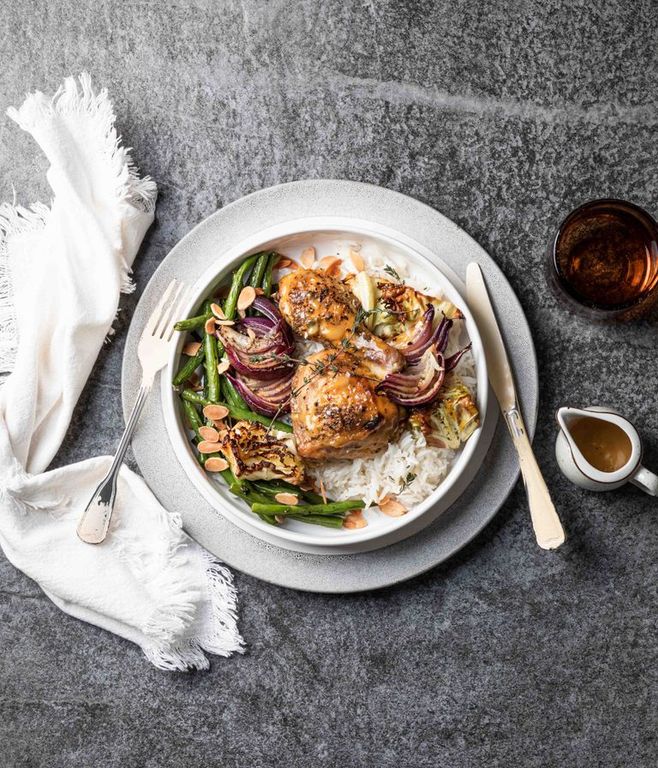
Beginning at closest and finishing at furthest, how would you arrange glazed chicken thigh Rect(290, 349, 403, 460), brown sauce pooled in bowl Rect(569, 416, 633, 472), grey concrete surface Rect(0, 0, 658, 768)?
glazed chicken thigh Rect(290, 349, 403, 460) < brown sauce pooled in bowl Rect(569, 416, 633, 472) < grey concrete surface Rect(0, 0, 658, 768)

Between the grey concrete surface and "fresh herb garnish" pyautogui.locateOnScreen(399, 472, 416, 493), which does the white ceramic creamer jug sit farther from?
"fresh herb garnish" pyautogui.locateOnScreen(399, 472, 416, 493)

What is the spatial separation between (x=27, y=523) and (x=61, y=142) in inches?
60.3

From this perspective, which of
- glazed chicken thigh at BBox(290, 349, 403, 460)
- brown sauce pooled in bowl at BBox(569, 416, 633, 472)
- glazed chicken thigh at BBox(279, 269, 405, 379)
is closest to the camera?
glazed chicken thigh at BBox(290, 349, 403, 460)

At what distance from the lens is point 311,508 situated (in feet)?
8.64

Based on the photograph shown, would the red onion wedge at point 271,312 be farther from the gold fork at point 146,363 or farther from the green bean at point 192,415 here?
the green bean at point 192,415

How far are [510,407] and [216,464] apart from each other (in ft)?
3.70

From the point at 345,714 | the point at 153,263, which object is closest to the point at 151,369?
the point at 153,263

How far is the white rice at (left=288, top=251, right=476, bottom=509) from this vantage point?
8.41 feet

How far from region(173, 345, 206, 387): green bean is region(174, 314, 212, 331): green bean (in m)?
0.10

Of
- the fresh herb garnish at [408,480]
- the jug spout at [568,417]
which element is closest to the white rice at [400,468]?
the fresh herb garnish at [408,480]

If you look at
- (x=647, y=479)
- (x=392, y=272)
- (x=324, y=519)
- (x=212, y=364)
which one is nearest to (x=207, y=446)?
(x=212, y=364)

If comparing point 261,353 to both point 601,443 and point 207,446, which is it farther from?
point 601,443

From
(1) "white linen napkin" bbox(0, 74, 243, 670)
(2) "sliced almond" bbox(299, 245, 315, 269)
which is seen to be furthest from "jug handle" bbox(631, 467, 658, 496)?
(1) "white linen napkin" bbox(0, 74, 243, 670)

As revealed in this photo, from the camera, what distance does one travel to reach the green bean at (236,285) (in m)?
2.64
